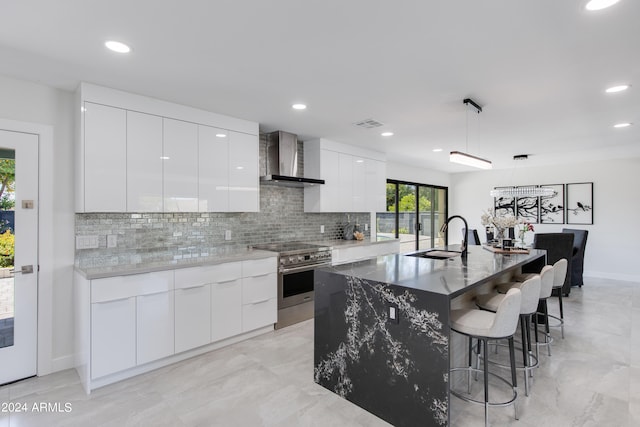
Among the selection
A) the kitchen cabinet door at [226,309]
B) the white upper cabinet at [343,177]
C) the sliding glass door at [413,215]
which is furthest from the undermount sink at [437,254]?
the sliding glass door at [413,215]

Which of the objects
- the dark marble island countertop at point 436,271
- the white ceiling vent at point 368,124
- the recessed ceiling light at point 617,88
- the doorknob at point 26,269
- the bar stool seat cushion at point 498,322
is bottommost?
the bar stool seat cushion at point 498,322

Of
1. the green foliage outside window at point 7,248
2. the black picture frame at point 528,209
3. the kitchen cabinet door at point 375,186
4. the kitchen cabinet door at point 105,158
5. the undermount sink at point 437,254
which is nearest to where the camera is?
the green foliage outside window at point 7,248

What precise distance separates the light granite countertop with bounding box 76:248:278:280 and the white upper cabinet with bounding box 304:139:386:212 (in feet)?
4.73

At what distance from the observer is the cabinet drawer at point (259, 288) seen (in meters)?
3.48

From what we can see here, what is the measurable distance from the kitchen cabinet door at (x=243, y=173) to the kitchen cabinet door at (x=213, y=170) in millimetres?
64

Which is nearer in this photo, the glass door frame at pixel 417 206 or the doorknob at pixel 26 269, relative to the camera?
the doorknob at pixel 26 269

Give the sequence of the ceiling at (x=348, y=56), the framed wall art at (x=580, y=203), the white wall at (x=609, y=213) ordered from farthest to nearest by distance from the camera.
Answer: the framed wall art at (x=580, y=203) < the white wall at (x=609, y=213) < the ceiling at (x=348, y=56)

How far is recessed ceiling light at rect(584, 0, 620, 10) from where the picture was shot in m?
1.68

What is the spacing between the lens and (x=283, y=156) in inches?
171

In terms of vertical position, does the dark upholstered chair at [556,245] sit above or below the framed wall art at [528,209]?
below

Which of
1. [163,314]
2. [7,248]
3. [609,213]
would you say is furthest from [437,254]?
[609,213]

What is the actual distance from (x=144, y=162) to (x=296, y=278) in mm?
2089

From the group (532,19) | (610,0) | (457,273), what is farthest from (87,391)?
(610,0)

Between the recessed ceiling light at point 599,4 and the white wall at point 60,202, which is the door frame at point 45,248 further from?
the recessed ceiling light at point 599,4
